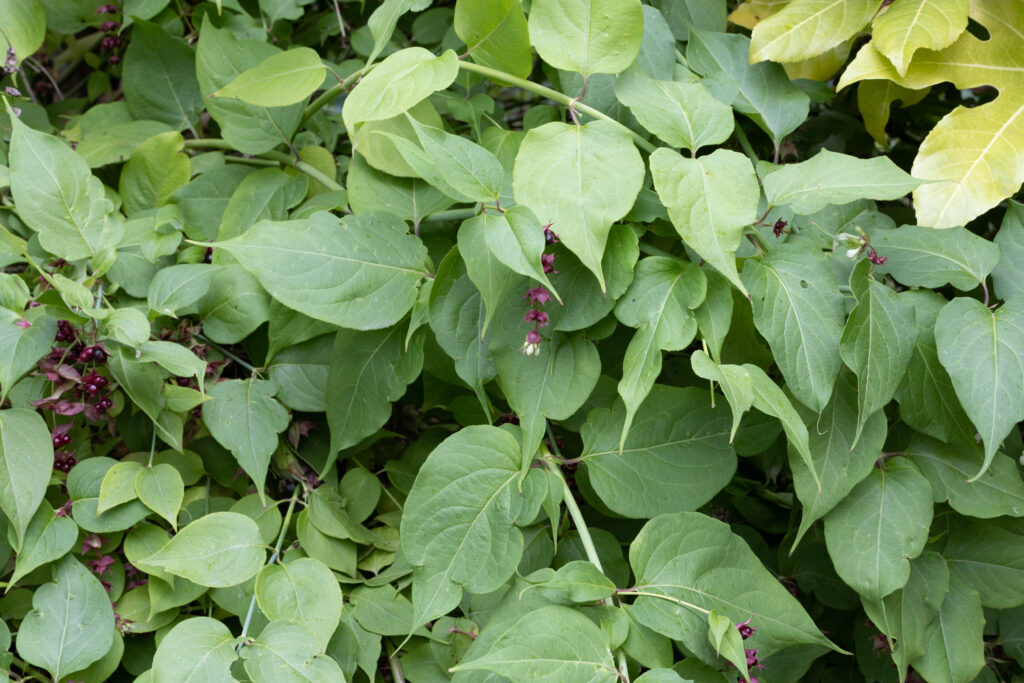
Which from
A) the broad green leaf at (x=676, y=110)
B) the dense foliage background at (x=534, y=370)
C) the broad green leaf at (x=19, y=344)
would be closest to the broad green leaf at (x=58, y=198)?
the dense foliage background at (x=534, y=370)

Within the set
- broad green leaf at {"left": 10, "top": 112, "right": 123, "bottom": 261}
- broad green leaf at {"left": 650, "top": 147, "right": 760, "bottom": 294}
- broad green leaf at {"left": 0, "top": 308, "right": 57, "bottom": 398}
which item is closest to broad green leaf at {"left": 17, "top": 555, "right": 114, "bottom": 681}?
broad green leaf at {"left": 0, "top": 308, "right": 57, "bottom": 398}

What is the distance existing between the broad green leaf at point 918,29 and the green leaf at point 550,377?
0.49m

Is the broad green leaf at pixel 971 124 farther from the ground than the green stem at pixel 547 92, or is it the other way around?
the green stem at pixel 547 92

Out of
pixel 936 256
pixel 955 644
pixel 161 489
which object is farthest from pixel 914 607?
pixel 161 489

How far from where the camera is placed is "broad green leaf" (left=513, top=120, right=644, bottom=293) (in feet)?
2.53

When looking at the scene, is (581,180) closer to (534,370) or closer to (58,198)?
(534,370)

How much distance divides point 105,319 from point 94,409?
0.38ft

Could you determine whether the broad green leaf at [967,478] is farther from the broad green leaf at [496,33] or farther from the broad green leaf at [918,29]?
the broad green leaf at [496,33]

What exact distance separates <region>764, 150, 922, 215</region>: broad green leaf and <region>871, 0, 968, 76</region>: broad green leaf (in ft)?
0.58

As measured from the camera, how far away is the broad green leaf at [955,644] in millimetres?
898

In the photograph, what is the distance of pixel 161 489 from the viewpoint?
913 mm

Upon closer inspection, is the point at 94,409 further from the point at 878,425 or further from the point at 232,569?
the point at 878,425

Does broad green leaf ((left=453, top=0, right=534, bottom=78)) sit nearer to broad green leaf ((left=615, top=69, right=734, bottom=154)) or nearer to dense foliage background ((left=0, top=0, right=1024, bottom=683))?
dense foliage background ((left=0, top=0, right=1024, bottom=683))

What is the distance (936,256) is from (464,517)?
0.56 meters
